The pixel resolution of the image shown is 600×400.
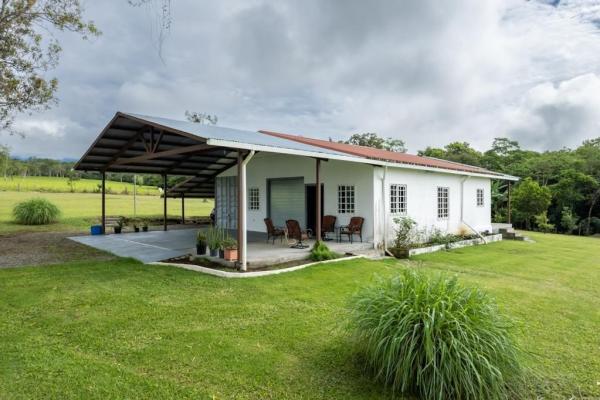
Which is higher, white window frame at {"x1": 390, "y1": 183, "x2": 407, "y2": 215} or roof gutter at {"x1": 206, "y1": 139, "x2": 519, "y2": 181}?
roof gutter at {"x1": 206, "y1": 139, "x2": 519, "y2": 181}

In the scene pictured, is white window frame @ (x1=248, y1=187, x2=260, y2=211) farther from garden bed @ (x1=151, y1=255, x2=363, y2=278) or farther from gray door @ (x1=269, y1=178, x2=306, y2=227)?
garden bed @ (x1=151, y1=255, x2=363, y2=278)

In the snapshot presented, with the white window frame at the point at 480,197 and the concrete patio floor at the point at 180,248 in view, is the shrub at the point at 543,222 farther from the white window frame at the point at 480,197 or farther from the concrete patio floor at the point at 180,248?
the concrete patio floor at the point at 180,248

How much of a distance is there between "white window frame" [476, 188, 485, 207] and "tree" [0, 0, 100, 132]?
53.1 ft

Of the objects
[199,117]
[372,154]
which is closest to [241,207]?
[372,154]

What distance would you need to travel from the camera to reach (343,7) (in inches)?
375

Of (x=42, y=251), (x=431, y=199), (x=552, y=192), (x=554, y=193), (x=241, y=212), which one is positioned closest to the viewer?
(x=241, y=212)

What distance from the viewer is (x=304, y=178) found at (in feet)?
42.4

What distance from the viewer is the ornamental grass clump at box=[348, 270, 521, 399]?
2881 millimetres

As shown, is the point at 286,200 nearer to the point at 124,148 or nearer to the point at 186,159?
the point at 186,159

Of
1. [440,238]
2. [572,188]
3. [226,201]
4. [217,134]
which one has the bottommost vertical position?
[440,238]

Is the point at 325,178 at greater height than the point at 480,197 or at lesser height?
greater

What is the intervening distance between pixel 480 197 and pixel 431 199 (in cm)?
455

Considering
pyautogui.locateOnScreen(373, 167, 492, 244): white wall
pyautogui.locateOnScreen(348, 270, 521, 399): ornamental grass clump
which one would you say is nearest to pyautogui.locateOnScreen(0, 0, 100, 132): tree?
pyautogui.locateOnScreen(373, 167, 492, 244): white wall

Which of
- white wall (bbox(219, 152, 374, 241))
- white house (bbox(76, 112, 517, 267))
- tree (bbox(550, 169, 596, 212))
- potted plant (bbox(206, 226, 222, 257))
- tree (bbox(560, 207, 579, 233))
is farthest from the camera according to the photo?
tree (bbox(550, 169, 596, 212))
